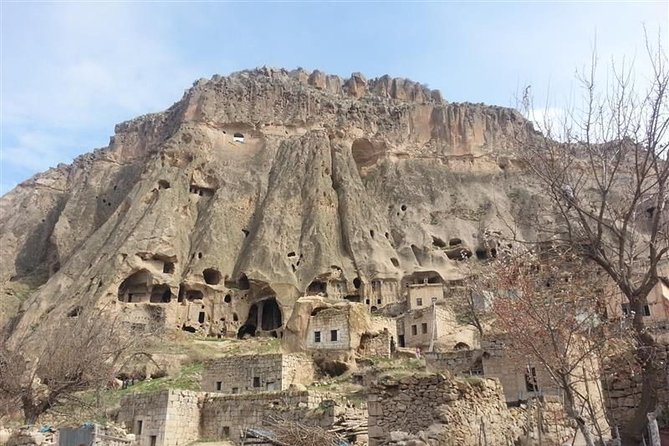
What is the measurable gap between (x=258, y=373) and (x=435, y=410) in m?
13.7

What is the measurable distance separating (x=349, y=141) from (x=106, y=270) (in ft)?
104

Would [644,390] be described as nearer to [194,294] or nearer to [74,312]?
[74,312]

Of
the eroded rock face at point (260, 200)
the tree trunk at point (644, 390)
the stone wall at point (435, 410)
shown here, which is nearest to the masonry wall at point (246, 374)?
the stone wall at point (435, 410)

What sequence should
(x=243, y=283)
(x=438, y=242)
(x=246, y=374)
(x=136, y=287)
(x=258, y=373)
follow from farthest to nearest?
(x=438, y=242), (x=243, y=283), (x=136, y=287), (x=246, y=374), (x=258, y=373)

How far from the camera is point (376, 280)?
54.6m

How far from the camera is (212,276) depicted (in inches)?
2224

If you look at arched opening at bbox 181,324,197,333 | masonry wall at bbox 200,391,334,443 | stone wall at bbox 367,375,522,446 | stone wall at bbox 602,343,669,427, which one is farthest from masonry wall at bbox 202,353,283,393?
arched opening at bbox 181,324,197,333

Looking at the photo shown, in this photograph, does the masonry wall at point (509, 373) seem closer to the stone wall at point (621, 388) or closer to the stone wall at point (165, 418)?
the stone wall at point (621, 388)

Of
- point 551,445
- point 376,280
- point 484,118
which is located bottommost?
point 551,445

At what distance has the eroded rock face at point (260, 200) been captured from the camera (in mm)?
54344

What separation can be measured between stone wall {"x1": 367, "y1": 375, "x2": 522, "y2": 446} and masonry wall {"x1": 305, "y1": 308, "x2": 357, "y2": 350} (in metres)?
17.5

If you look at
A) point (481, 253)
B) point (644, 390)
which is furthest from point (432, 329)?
point (481, 253)

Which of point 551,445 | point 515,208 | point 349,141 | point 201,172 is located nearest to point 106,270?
point 201,172

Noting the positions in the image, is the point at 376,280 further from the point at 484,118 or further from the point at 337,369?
the point at 484,118
